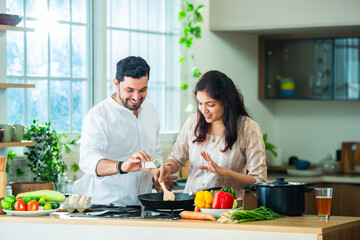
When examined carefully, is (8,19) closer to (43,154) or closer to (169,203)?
(43,154)

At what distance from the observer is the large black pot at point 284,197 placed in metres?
3.17

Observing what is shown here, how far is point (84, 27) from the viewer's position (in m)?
5.30

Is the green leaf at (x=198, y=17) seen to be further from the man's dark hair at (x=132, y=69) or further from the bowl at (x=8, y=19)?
the man's dark hair at (x=132, y=69)

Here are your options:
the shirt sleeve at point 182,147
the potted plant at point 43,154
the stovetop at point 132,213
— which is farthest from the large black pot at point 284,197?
the potted plant at point 43,154

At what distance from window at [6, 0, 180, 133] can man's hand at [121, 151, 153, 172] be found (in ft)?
5.53

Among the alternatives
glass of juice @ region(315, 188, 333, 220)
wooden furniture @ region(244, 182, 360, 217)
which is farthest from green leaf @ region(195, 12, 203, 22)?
glass of juice @ region(315, 188, 333, 220)

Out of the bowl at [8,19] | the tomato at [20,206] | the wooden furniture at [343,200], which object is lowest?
the wooden furniture at [343,200]

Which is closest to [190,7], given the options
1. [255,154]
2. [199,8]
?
[199,8]

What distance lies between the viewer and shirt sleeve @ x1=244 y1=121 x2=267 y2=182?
362cm

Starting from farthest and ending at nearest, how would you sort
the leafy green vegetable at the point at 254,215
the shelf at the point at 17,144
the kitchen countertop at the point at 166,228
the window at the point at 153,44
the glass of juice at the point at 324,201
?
the window at the point at 153,44, the shelf at the point at 17,144, the glass of juice at the point at 324,201, the leafy green vegetable at the point at 254,215, the kitchen countertop at the point at 166,228

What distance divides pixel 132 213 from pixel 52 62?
7.06ft

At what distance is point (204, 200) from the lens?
10.4 feet

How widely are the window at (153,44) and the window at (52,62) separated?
0.82 ft

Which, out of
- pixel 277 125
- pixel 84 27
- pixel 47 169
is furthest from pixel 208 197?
pixel 277 125
